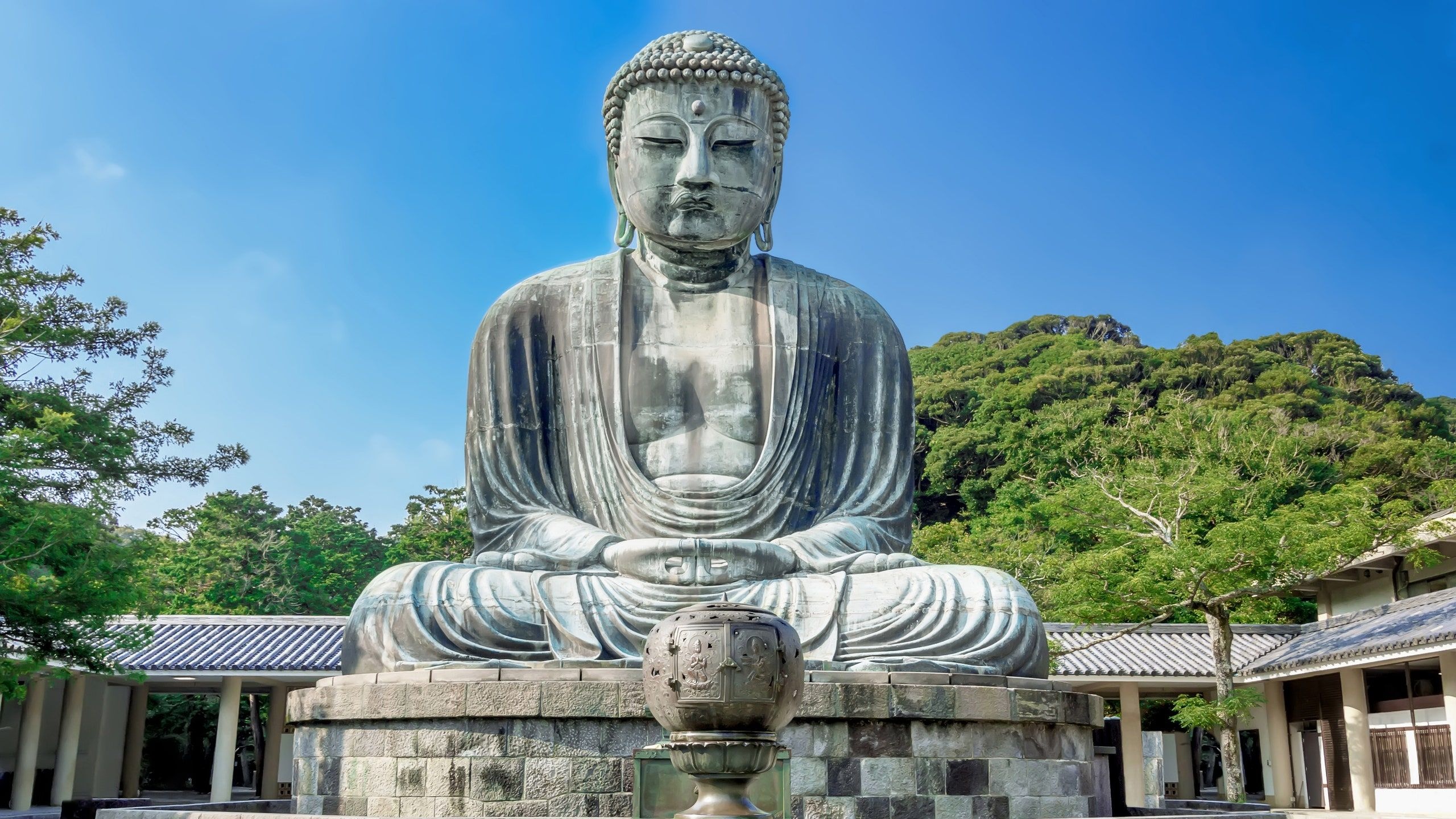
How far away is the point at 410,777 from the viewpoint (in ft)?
21.8

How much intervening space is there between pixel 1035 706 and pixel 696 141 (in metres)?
4.30

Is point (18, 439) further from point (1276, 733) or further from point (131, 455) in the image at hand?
point (1276, 733)

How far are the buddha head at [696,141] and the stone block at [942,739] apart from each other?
3.80 m

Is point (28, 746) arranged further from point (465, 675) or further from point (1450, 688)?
point (1450, 688)

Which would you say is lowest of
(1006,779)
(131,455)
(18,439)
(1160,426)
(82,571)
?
(1006,779)

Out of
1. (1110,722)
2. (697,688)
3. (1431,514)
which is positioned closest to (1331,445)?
(1431,514)

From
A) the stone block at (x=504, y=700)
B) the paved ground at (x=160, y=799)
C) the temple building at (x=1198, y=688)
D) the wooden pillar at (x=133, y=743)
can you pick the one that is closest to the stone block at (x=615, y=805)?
the stone block at (x=504, y=700)

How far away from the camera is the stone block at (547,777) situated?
21.0ft

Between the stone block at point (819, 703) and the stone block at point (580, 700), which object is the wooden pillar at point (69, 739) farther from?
the stone block at point (819, 703)

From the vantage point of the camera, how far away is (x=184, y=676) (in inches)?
829

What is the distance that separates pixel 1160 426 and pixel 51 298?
22.9 metres

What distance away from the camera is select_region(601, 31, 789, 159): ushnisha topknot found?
29.2 ft

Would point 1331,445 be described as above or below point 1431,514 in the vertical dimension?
above

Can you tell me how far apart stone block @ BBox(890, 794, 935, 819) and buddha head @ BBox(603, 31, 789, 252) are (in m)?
4.09
